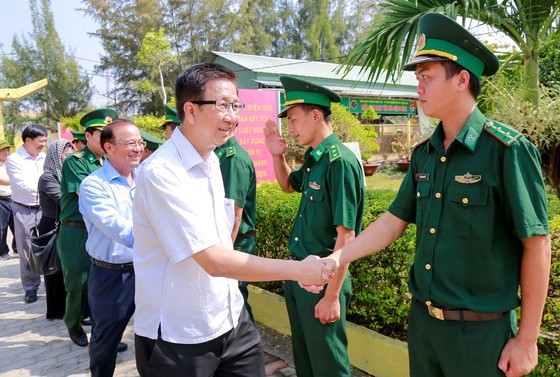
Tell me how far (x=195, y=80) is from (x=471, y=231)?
3.88 feet

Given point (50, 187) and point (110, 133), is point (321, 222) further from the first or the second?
point (50, 187)

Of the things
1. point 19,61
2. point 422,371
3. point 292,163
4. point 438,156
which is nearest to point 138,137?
point 438,156

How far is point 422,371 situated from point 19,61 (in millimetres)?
41644

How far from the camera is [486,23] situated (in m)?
4.46

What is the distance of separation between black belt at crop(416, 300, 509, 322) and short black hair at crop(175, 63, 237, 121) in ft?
3.95

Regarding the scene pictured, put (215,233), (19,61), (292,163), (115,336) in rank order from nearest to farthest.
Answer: (215,233) → (115,336) → (292,163) → (19,61)

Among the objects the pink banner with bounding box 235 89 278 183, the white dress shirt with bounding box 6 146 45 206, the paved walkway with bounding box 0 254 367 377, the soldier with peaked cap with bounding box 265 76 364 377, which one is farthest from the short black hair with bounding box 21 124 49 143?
the soldier with peaked cap with bounding box 265 76 364 377

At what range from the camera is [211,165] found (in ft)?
6.18

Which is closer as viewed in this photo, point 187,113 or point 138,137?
point 187,113

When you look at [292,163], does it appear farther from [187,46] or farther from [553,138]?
[187,46]

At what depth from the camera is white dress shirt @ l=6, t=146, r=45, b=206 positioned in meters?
5.76

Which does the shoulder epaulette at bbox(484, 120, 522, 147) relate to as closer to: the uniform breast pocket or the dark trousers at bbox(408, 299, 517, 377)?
the uniform breast pocket

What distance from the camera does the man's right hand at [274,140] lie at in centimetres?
307

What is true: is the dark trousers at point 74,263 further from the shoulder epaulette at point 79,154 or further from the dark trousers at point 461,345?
the dark trousers at point 461,345
